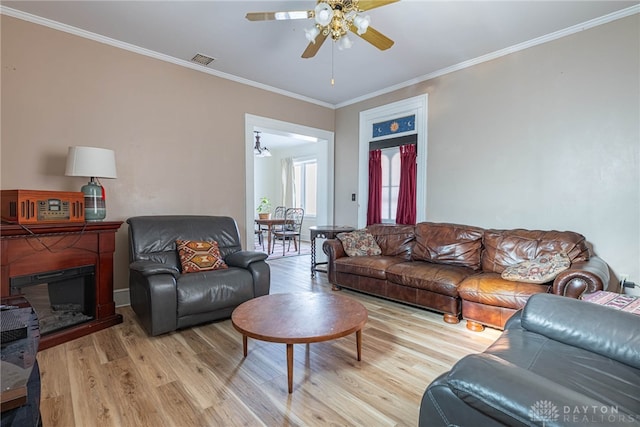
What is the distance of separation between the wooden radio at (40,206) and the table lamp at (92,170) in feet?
0.25

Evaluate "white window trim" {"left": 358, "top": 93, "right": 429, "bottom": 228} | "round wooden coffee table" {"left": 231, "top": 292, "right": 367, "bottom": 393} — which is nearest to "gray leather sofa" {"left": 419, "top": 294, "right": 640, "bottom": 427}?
"round wooden coffee table" {"left": 231, "top": 292, "right": 367, "bottom": 393}

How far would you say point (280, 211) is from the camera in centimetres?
873

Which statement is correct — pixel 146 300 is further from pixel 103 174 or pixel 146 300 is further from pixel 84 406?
pixel 103 174

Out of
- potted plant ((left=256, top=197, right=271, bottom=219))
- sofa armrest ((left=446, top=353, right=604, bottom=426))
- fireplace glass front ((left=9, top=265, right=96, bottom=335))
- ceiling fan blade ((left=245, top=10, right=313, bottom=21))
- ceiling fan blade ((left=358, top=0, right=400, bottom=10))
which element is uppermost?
ceiling fan blade ((left=358, top=0, right=400, bottom=10))

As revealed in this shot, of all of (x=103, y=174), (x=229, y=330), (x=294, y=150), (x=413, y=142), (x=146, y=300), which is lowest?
(x=229, y=330)

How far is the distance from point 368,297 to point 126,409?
2603mm

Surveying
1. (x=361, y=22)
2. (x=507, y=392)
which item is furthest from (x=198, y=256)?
(x=507, y=392)

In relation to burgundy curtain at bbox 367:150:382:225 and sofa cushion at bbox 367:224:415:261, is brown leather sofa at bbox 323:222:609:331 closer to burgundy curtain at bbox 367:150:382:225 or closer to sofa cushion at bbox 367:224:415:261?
sofa cushion at bbox 367:224:415:261

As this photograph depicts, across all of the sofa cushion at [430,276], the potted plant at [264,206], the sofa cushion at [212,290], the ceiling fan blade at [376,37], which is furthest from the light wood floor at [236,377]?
the potted plant at [264,206]

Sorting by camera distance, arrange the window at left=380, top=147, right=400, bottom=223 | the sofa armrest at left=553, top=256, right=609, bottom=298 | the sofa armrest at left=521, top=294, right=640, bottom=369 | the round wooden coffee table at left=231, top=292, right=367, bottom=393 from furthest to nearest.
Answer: the window at left=380, top=147, right=400, bottom=223 → the sofa armrest at left=553, top=256, right=609, bottom=298 → the round wooden coffee table at left=231, top=292, right=367, bottom=393 → the sofa armrest at left=521, top=294, right=640, bottom=369

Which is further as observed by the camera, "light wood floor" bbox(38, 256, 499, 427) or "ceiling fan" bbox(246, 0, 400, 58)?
"ceiling fan" bbox(246, 0, 400, 58)

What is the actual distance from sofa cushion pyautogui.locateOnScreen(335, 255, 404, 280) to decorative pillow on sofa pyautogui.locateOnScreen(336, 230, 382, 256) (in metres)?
0.14

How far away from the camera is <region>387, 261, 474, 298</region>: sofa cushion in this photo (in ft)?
9.59

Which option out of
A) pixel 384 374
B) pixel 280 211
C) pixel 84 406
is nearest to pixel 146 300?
pixel 84 406
